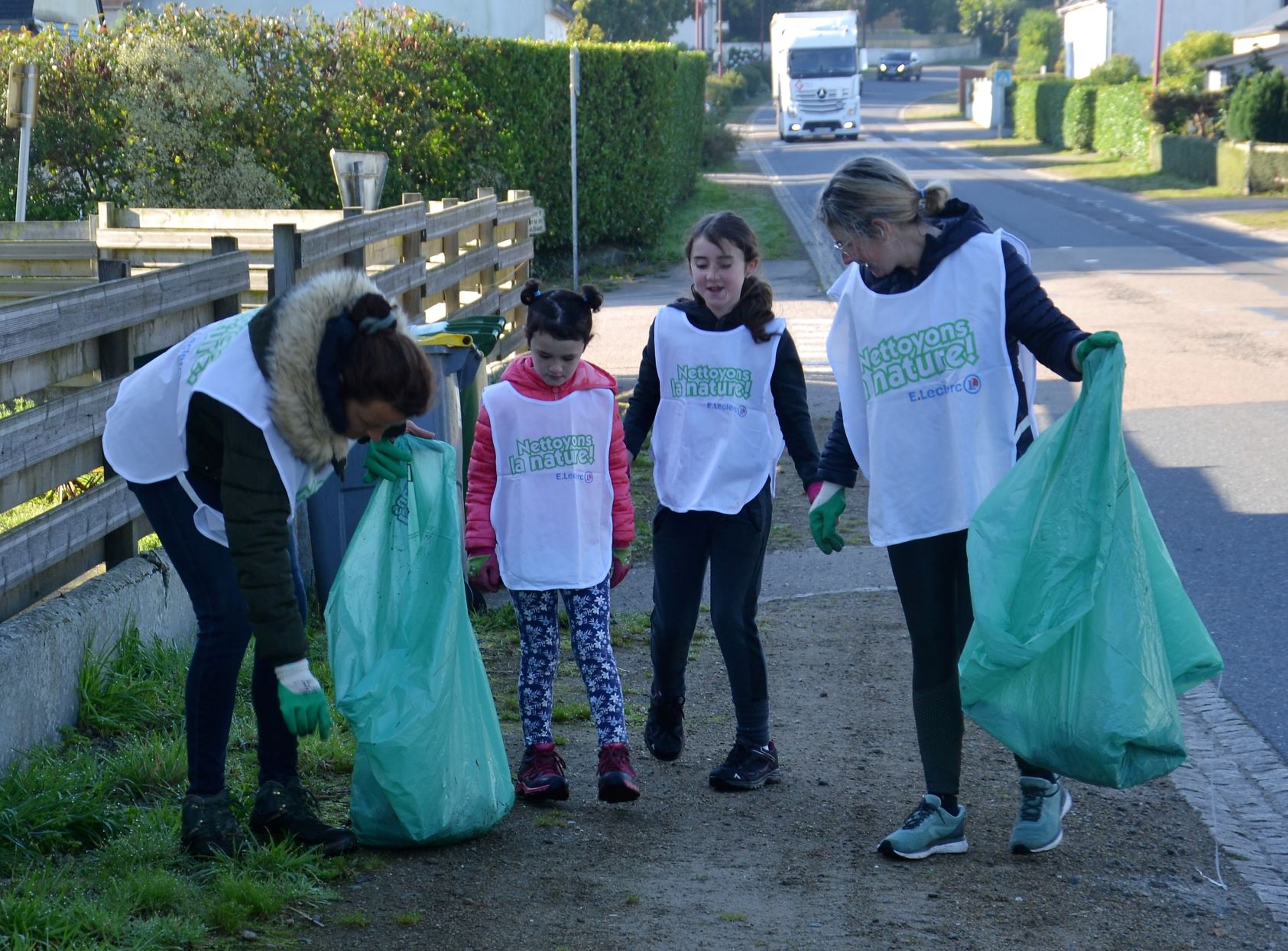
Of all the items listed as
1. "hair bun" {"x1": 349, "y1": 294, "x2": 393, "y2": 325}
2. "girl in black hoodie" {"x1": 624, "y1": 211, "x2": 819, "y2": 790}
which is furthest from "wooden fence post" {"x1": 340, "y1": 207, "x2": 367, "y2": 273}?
"hair bun" {"x1": 349, "y1": 294, "x2": 393, "y2": 325}

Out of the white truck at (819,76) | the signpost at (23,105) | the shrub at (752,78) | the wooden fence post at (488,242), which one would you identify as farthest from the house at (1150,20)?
the signpost at (23,105)

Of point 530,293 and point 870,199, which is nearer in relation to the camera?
point 870,199

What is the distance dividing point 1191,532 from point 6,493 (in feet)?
17.7

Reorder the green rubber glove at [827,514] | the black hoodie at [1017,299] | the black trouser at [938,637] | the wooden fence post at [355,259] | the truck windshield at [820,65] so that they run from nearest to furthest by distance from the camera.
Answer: the black hoodie at [1017,299], the black trouser at [938,637], the green rubber glove at [827,514], the wooden fence post at [355,259], the truck windshield at [820,65]

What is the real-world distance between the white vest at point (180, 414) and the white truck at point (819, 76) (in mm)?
45404

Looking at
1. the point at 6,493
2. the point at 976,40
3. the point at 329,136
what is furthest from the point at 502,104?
the point at 976,40

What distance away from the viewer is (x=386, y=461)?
12.0ft

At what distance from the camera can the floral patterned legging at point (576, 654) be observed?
4090 mm

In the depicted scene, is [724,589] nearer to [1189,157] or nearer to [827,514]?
[827,514]

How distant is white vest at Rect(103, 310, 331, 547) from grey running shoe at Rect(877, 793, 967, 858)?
170 cm

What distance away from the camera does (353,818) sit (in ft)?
12.1

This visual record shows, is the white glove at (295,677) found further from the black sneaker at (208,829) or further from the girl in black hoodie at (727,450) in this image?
the girl in black hoodie at (727,450)

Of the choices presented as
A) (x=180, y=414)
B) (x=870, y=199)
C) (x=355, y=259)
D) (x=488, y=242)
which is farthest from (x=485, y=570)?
(x=488, y=242)

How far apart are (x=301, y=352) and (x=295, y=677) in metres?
0.71
